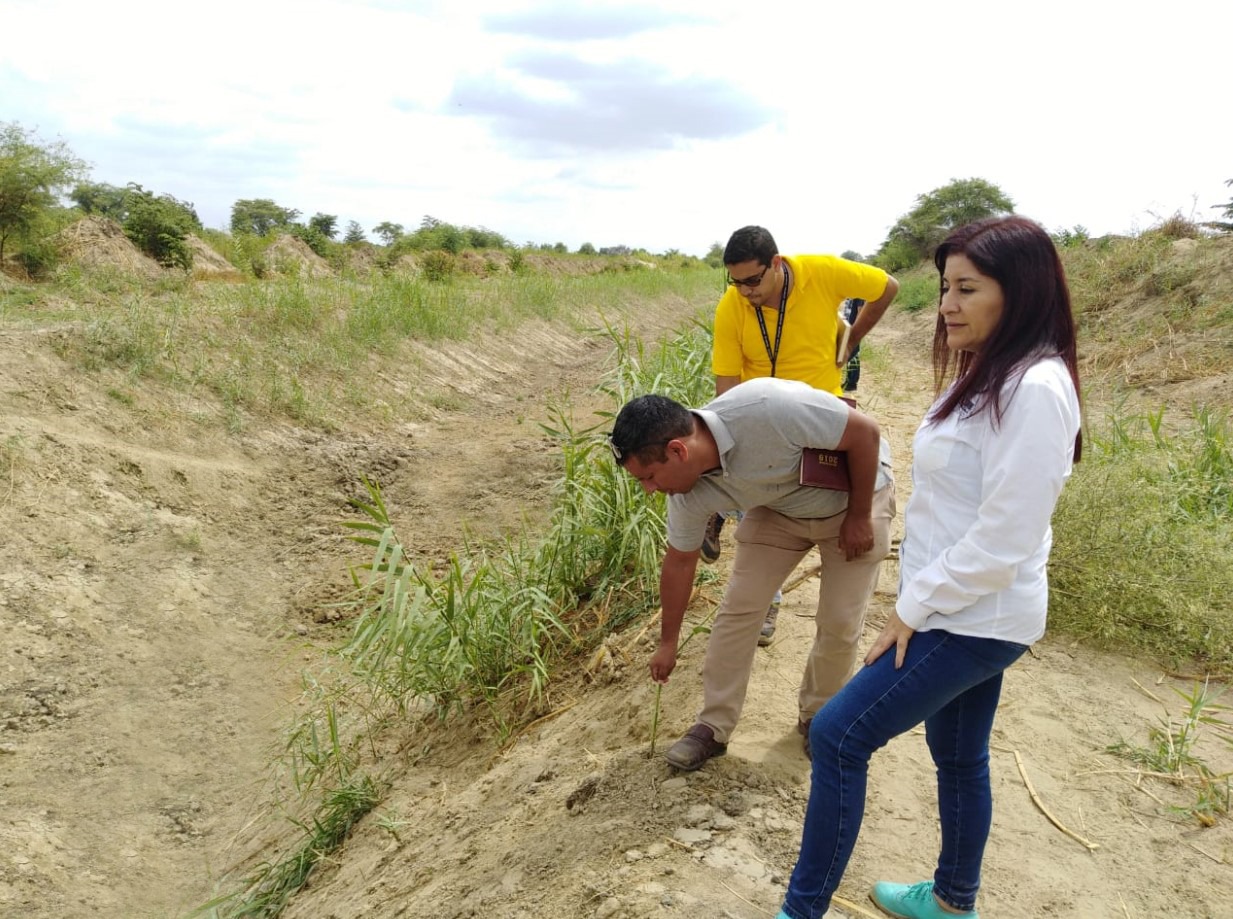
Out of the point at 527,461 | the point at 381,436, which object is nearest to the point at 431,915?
the point at 527,461

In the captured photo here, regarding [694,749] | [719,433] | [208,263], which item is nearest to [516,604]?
[694,749]

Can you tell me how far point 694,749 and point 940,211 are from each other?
29.1m

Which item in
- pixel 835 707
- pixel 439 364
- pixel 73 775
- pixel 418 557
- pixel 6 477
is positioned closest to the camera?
pixel 835 707

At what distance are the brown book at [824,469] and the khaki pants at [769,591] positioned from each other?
0.15 metres

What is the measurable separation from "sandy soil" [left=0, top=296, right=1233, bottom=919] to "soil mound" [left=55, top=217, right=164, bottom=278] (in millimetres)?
4183

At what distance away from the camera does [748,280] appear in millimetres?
3029

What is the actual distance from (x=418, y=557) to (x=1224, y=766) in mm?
4201

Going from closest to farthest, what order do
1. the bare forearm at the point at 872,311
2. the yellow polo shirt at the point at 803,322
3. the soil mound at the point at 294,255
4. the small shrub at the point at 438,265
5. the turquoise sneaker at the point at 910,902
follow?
1. the turquoise sneaker at the point at 910,902
2. the yellow polo shirt at the point at 803,322
3. the bare forearm at the point at 872,311
4. the soil mound at the point at 294,255
5. the small shrub at the point at 438,265

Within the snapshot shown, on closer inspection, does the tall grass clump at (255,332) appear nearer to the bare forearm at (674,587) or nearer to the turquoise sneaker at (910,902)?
the bare forearm at (674,587)

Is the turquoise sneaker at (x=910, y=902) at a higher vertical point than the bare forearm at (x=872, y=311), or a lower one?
lower

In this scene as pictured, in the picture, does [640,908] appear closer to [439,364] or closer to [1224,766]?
[1224,766]

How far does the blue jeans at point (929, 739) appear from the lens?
1544mm

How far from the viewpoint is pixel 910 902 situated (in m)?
1.96

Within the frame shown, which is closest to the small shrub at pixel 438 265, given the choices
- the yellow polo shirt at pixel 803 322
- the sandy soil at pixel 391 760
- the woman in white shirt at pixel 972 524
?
the sandy soil at pixel 391 760
